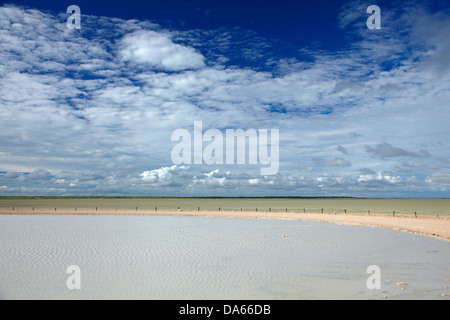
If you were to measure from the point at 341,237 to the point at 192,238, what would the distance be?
11412mm

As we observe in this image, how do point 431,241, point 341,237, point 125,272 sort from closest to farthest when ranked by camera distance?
1. point 125,272
2. point 431,241
3. point 341,237

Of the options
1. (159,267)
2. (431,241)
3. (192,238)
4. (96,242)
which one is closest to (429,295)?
(159,267)

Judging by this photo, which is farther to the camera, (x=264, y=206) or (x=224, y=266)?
(x=264, y=206)

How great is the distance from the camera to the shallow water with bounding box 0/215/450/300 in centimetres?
1225

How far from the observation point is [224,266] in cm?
1680

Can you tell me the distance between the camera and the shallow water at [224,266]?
12.2 meters

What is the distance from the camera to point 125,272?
15.4 m

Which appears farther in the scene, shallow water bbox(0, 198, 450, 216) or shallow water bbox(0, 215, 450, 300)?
shallow water bbox(0, 198, 450, 216)

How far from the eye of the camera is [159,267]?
54.4 ft

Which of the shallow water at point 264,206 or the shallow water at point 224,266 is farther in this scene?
the shallow water at point 264,206
